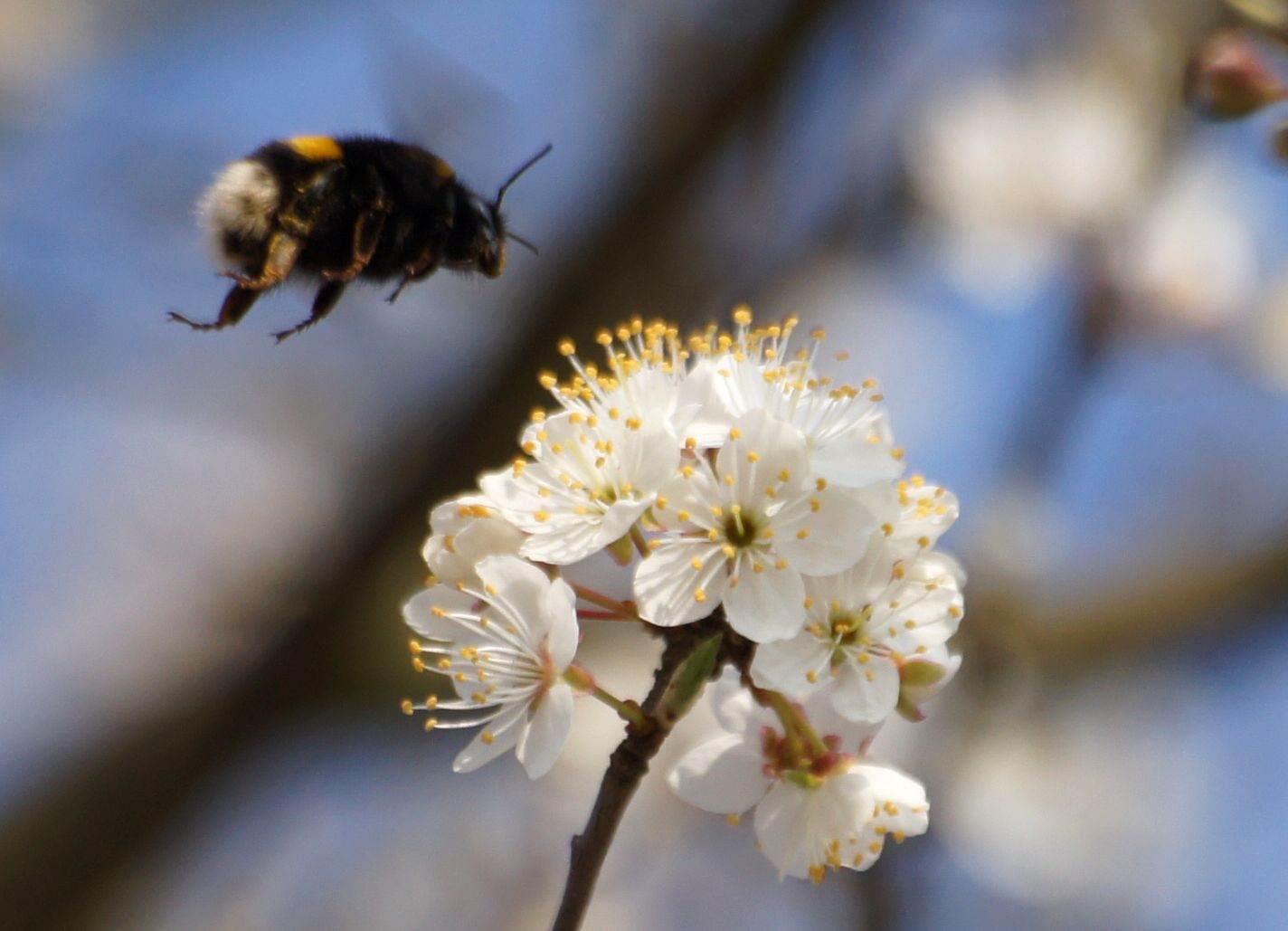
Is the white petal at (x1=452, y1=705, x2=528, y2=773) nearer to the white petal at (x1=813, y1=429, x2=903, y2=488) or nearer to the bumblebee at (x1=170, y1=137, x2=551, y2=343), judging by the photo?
the white petal at (x1=813, y1=429, x2=903, y2=488)

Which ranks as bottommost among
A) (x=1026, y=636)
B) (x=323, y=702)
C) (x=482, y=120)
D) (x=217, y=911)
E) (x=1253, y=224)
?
(x=217, y=911)

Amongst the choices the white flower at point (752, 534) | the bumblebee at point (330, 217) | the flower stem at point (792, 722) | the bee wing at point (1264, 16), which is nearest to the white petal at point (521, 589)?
the white flower at point (752, 534)

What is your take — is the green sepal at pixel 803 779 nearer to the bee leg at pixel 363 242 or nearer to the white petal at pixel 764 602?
the white petal at pixel 764 602

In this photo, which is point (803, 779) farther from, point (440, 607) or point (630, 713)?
point (440, 607)

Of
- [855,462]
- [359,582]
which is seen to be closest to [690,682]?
[855,462]

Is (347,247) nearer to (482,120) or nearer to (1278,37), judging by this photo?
(482,120)

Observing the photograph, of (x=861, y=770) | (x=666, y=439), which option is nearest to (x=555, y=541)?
(x=666, y=439)
